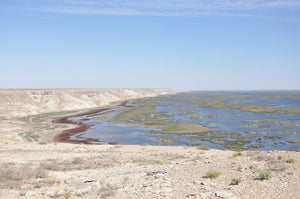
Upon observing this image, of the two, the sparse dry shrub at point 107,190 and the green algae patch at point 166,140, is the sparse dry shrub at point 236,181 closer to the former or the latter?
the sparse dry shrub at point 107,190

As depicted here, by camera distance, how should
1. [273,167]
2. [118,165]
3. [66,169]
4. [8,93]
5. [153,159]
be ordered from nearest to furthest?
1. [273,167]
2. [66,169]
3. [118,165]
4. [153,159]
5. [8,93]

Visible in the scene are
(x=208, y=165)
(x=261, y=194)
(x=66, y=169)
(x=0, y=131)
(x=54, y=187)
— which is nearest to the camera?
(x=261, y=194)

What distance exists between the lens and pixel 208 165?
1803 centimetres

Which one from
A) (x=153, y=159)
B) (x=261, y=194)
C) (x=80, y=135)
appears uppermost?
(x=261, y=194)

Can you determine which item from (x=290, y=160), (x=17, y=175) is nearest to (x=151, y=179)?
(x=17, y=175)

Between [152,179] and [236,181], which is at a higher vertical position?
[236,181]

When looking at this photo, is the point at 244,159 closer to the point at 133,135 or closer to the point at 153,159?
the point at 153,159

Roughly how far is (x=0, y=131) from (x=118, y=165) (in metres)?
37.9

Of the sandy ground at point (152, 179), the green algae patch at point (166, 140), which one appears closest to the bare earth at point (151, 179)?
the sandy ground at point (152, 179)

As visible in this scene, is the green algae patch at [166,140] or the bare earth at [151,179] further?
the green algae patch at [166,140]

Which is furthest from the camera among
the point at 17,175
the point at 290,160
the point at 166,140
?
the point at 166,140

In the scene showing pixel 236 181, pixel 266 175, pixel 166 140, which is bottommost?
pixel 166 140

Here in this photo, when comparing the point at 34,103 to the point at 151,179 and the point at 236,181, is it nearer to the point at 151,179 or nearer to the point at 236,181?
the point at 151,179

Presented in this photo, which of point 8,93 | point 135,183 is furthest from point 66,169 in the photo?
point 8,93
